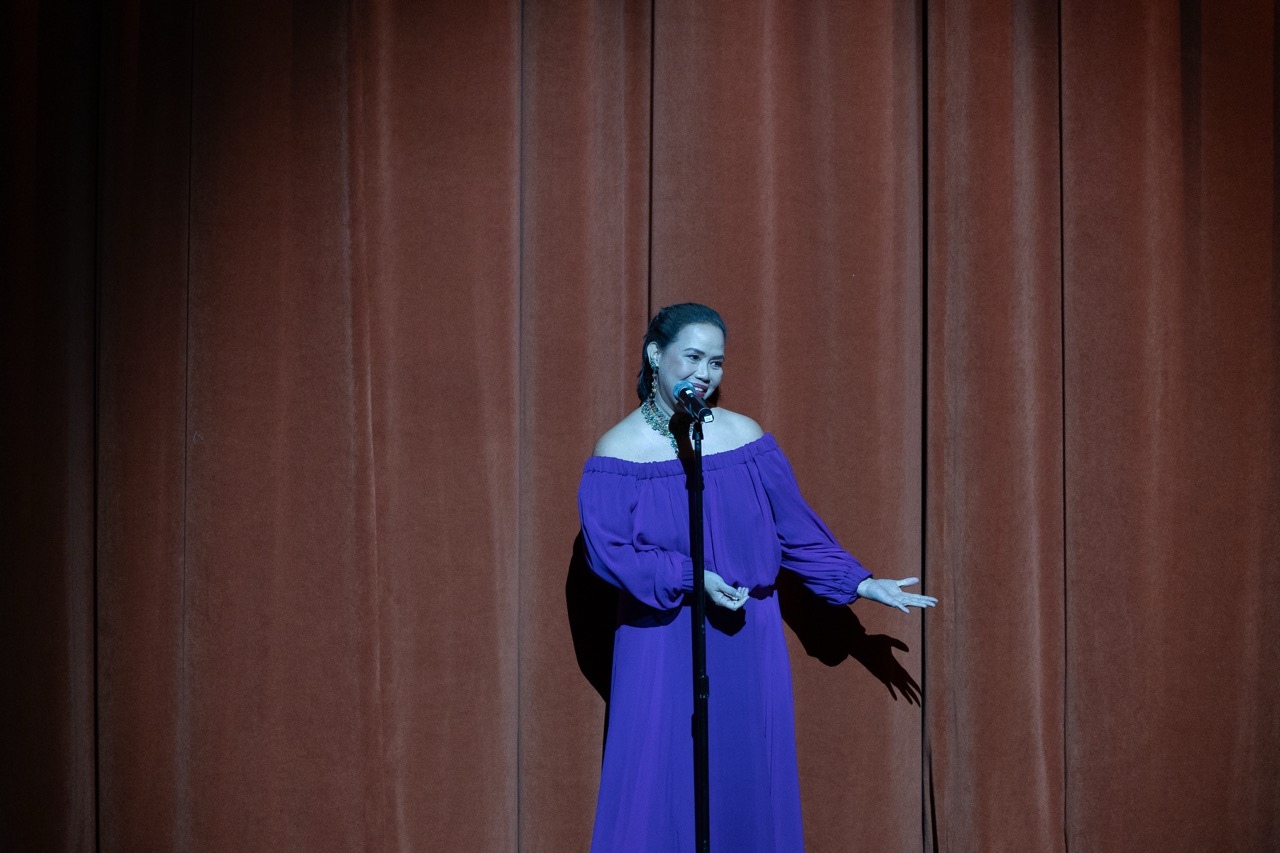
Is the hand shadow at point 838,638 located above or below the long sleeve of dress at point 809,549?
below

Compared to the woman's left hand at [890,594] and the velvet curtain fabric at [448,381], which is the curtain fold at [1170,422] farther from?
the woman's left hand at [890,594]

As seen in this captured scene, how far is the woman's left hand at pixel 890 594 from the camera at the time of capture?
7.94 feet

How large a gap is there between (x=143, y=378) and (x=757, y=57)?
1829mm

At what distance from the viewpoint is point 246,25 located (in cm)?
278

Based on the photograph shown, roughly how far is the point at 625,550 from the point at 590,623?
0.67m

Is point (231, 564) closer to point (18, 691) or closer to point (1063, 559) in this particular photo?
point (18, 691)

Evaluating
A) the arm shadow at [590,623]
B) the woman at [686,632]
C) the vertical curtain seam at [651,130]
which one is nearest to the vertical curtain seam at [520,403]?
the arm shadow at [590,623]

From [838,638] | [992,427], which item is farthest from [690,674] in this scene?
[992,427]

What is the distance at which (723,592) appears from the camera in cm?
217

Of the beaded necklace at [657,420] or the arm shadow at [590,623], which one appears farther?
the arm shadow at [590,623]

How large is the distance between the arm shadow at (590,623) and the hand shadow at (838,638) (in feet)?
1.67

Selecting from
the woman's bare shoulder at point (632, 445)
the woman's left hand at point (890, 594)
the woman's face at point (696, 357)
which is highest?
the woman's face at point (696, 357)

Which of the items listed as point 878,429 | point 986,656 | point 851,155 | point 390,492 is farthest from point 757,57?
point 986,656

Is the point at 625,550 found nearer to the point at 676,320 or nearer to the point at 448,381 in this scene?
the point at 676,320
